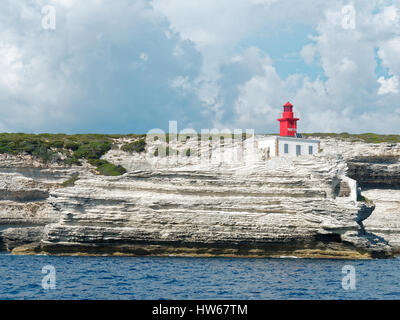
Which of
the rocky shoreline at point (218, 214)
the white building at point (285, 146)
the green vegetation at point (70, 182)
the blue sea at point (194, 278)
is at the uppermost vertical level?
the white building at point (285, 146)

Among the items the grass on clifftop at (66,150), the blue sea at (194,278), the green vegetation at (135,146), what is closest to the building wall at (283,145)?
the blue sea at (194,278)

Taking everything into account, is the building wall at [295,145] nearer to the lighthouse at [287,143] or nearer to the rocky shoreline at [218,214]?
the lighthouse at [287,143]

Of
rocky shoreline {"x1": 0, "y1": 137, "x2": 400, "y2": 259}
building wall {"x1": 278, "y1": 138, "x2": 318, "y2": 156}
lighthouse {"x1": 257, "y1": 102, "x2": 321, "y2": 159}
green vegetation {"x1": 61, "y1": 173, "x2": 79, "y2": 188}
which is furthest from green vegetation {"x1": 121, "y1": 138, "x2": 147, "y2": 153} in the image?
rocky shoreline {"x1": 0, "y1": 137, "x2": 400, "y2": 259}

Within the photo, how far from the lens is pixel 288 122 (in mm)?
40469

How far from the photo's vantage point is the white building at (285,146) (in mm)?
37422

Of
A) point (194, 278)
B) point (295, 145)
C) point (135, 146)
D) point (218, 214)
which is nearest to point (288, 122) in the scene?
point (295, 145)

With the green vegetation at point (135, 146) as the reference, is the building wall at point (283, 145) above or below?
below

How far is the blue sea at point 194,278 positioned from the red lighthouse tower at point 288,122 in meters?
13.9

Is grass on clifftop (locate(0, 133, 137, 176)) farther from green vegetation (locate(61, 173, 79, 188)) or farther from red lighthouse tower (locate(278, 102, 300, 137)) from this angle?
red lighthouse tower (locate(278, 102, 300, 137))

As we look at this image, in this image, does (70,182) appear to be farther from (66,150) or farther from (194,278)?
(194,278)

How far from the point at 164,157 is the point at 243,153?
60.6 ft

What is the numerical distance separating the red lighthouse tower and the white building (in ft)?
5.58

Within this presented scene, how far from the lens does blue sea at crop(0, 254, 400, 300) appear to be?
60.8 feet
